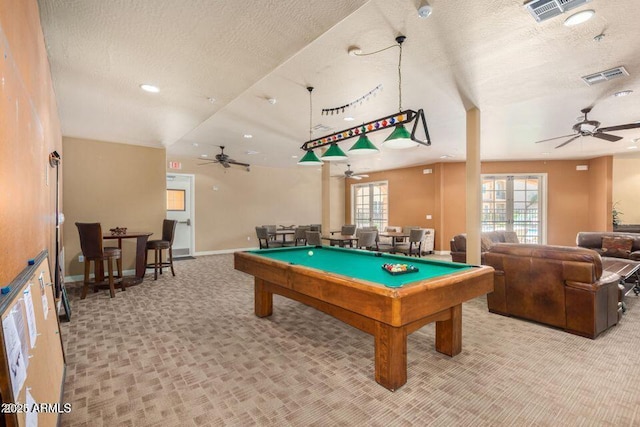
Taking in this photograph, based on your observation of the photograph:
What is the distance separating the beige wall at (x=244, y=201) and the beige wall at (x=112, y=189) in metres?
1.87

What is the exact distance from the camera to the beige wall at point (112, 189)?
215 inches

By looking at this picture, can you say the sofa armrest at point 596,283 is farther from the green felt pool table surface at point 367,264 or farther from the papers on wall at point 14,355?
the papers on wall at point 14,355

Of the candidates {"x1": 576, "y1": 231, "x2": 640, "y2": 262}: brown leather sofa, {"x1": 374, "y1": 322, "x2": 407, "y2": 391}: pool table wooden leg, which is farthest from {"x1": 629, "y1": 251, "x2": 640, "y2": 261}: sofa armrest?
{"x1": 374, "y1": 322, "x2": 407, "y2": 391}: pool table wooden leg

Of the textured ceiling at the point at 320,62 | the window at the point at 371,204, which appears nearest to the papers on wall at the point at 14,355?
the textured ceiling at the point at 320,62

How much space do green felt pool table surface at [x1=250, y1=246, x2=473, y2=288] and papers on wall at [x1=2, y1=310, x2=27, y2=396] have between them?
1.82 meters

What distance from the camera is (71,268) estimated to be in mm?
5480

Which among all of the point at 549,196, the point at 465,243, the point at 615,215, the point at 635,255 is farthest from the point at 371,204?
the point at 635,255

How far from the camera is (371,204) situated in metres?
11.4

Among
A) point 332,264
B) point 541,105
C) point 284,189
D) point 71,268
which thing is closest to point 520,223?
point 541,105

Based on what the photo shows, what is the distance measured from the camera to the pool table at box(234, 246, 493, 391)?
1949mm

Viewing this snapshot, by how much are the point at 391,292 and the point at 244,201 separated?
26.9 feet

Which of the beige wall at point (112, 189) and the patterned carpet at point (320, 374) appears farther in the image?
the beige wall at point (112, 189)

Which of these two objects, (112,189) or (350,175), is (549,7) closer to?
(112,189)

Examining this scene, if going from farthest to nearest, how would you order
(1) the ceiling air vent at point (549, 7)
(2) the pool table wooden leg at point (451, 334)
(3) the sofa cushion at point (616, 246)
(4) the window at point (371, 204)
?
(4) the window at point (371, 204) < (3) the sofa cushion at point (616, 246) < (2) the pool table wooden leg at point (451, 334) < (1) the ceiling air vent at point (549, 7)
